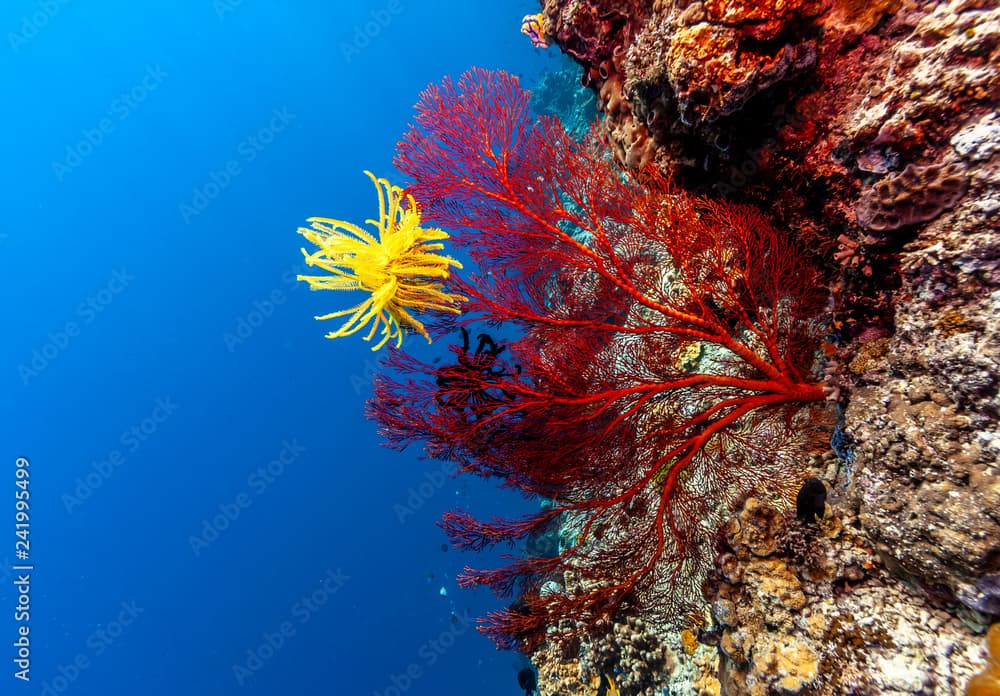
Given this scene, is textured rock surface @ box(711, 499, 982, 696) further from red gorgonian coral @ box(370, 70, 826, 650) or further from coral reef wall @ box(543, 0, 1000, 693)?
red gorgonian coral @ box(370, 70, 826, 650)

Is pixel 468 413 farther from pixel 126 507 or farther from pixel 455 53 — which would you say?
pixel 455 53

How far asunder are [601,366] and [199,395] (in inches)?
1344

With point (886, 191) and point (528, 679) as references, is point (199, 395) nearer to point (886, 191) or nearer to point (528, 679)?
point (528, 679)

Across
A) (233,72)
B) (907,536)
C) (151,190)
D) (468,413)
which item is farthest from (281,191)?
(907,536)

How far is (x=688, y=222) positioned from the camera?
334 cm

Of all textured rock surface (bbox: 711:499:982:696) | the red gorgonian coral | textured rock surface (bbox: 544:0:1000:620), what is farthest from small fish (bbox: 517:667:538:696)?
textured rock surface (bbox: 544:0:1000:620)

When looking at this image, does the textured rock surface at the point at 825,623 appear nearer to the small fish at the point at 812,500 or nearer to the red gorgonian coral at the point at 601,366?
the small fish at the point at 812,500

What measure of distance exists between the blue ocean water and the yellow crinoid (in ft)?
66.9

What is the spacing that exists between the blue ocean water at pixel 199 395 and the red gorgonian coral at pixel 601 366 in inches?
791

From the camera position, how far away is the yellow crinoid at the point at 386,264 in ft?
11.5

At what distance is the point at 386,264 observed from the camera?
3.60 metres

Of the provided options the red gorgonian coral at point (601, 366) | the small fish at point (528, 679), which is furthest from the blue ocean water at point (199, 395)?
Answer: the red gorgonian coral at point (601, 366)

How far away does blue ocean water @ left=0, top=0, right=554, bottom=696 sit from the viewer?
26089mm

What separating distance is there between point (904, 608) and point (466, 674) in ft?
101
